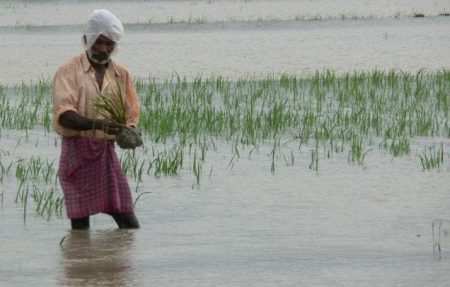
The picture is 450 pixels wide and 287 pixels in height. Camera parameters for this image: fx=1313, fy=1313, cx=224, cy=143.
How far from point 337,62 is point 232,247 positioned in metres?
9.72

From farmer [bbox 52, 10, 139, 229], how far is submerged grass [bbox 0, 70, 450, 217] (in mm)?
816

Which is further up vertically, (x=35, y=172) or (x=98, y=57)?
(x=98, y=57)

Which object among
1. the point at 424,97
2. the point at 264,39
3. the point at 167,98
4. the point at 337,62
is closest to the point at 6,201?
the point at 167,98

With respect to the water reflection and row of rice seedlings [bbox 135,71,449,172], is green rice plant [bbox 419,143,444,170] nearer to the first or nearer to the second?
row of rice seedlings [bbox 135,71,449,172]

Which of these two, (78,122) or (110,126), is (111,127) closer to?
(110,126)

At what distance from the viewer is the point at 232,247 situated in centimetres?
538

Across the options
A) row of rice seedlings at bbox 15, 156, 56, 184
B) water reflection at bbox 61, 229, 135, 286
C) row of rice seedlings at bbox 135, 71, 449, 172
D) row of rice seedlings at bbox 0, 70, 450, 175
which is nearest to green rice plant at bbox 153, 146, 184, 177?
row of rice seedlings at bbox 0, 70, 450, 175

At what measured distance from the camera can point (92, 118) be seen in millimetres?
5105

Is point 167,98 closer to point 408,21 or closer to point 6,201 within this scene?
point 6,201

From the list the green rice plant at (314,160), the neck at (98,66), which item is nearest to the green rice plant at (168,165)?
the green rice plant at (314,160)

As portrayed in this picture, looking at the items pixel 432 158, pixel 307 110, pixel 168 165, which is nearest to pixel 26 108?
pixel 307 110

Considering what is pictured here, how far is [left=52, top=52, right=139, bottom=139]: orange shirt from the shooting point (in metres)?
5.10

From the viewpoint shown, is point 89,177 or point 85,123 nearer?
point 85,123

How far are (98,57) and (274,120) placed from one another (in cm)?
391
